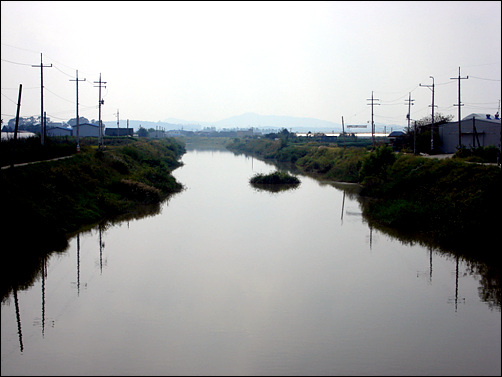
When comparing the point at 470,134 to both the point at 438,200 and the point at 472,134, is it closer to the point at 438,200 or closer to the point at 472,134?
the point at 472,134

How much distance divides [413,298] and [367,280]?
1594 mm

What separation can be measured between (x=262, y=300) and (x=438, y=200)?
11.2m

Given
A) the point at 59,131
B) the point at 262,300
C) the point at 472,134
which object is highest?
the point at 59,131

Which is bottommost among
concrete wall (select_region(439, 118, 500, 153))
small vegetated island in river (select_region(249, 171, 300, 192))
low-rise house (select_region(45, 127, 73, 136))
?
small vegetated island in river (select_region(249, 171, 300, 192))

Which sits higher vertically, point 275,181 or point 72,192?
point 275,181

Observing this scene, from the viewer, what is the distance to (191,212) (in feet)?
79.3

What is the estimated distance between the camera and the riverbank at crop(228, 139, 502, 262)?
15922 mm

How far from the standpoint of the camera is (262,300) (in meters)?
11.8

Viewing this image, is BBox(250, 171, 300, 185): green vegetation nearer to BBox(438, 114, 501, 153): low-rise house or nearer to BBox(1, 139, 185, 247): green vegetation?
BBox(1, 139, 185, 247): green vegetation

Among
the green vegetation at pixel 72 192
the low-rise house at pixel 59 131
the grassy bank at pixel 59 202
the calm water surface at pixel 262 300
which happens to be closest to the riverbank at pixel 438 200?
the calm water surface at pixel 262 300

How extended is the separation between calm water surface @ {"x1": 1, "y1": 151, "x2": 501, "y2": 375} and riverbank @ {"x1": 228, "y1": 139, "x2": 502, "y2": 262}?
0.94 m

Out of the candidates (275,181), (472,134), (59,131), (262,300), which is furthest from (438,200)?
(59,131)

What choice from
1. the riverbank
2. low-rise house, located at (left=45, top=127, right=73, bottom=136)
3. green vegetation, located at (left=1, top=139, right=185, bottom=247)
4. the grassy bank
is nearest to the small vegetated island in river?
the riverbank

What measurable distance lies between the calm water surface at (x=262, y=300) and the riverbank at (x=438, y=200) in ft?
3.09
